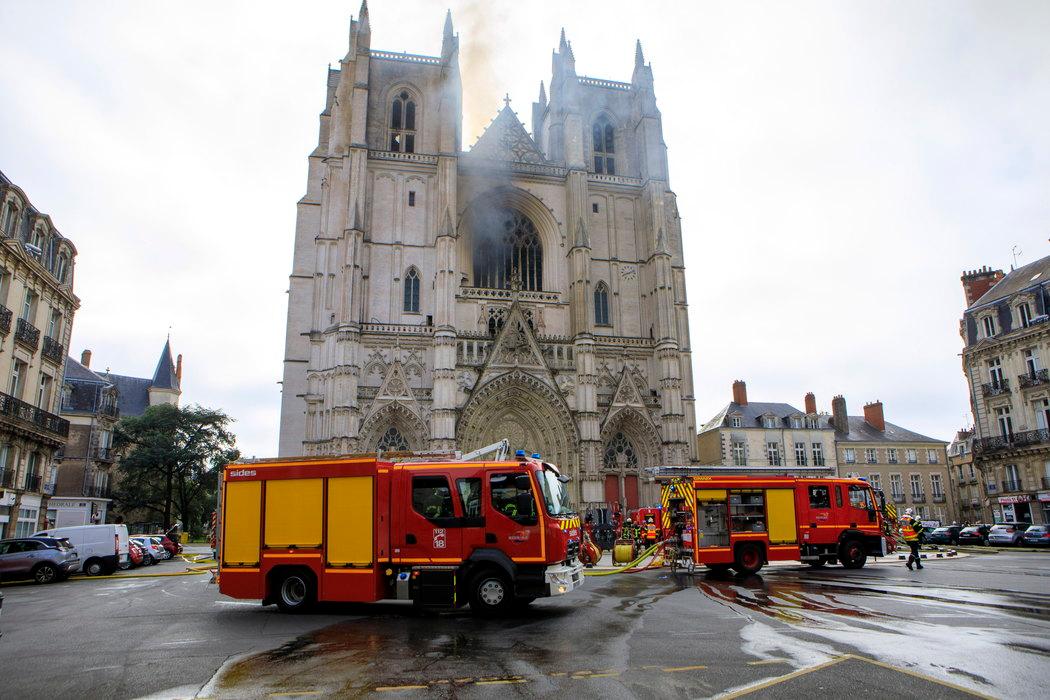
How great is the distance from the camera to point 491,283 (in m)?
35.8

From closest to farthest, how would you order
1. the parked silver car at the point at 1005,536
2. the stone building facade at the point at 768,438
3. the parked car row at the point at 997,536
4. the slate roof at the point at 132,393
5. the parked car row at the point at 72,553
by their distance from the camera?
the parked car row at the point at 72,553 → the parked car row at the point at 997,536 → the parked silver car at the point at 1005,536 → the stone building facade at the point at 768,438 → the slate roof at the point at 132,393

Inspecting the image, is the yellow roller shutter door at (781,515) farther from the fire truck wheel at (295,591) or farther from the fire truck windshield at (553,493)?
the fire truck wheel at (295,591)

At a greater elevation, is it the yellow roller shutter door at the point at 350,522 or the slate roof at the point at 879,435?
the slate roof at the point at 879,435

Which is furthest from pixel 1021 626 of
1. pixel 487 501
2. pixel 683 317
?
pixel 683 317

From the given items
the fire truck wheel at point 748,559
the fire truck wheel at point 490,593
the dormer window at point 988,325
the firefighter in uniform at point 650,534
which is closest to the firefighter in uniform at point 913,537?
the fire truck wheel at point 748,559

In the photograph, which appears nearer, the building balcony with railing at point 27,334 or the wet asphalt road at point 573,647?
the wet asphalt road at point 573,647

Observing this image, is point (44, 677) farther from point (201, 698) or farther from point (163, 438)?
point (163, 438)

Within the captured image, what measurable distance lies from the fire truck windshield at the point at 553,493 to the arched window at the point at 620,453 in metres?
20.9

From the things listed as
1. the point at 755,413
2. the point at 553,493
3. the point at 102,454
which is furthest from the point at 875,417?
the point at 102,454

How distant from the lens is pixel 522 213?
120ft

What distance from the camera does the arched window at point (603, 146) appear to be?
38.7 m

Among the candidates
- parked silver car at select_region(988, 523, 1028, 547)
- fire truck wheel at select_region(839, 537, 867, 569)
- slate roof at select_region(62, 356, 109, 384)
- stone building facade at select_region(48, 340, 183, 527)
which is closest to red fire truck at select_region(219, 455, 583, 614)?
fire truck wheel at select_region(839, 537, 867, 569)

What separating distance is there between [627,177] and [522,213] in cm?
618

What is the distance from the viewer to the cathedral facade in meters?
31.0
